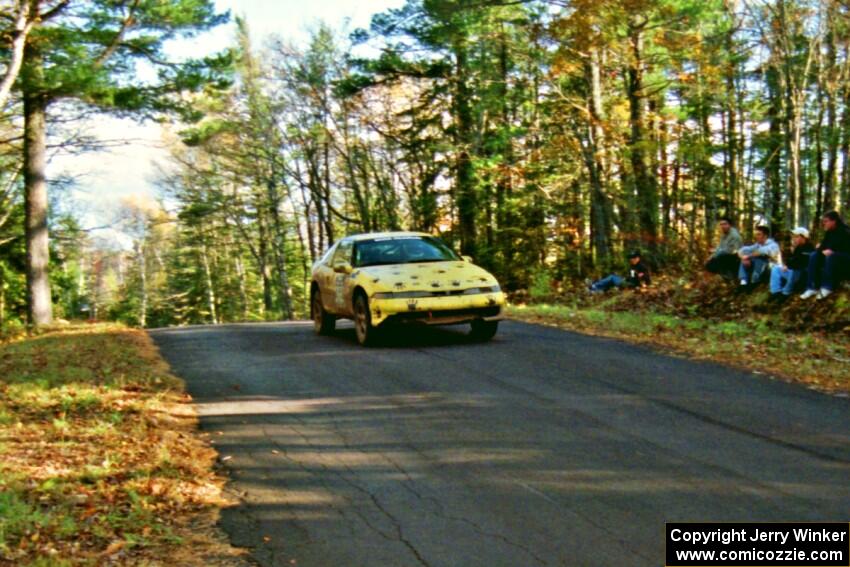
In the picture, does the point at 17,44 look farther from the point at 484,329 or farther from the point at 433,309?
the point at 484,329

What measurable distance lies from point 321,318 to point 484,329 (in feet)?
10.6

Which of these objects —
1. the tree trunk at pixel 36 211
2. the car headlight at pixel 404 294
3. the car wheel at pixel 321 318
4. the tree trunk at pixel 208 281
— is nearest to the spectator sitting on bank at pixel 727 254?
the car headlight at pixel 404 294

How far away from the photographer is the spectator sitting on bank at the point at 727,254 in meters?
15.9

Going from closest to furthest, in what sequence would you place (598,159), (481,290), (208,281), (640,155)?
(481,290) → (640,155) → (598,159) → (208,281)

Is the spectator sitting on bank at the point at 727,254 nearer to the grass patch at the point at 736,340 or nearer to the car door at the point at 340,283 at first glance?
the grass patch at the point at 736,340

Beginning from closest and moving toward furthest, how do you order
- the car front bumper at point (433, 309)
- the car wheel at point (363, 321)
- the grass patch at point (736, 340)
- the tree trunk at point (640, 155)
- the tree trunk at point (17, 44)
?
the grass patch at point (736, 340) → the car front bumper at point (433, 309) → the car wheel at point (363, 321) → the tree trunk at point (17, 44) → the tree trunk at point (640, 155)

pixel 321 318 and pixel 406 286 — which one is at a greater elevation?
pixel 406 286

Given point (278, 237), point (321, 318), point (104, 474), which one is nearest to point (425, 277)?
point (321, 318)

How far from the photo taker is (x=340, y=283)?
12445 millimetres

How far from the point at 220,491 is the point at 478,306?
6388 mm

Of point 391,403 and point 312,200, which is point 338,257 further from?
point 312,200

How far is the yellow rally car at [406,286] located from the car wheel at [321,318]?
255 mm

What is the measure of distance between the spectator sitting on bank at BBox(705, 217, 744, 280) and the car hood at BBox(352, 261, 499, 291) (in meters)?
6.67

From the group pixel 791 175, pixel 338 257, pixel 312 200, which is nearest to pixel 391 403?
pixel 338 257
